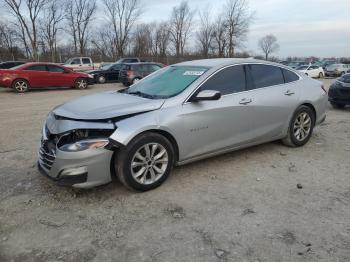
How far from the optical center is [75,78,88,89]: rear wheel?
19.1 m

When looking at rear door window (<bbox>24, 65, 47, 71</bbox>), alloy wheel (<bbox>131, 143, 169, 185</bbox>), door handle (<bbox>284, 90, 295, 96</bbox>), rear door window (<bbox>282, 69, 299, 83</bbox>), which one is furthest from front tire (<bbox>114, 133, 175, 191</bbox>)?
rear door window (<bbox>24, 65, 47, 71</bbox>)

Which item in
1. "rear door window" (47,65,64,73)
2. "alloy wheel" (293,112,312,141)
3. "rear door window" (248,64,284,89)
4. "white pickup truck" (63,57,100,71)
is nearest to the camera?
"rear door window" (248,64,284,89)

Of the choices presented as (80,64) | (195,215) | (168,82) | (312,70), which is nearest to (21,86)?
(80,64)

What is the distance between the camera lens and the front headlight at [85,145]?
3791mm

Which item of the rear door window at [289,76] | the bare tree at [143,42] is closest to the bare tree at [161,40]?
the bare tree at [143,42]

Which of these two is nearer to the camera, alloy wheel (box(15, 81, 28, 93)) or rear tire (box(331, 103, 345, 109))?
rear tire (box(331, 103, 345, 109))

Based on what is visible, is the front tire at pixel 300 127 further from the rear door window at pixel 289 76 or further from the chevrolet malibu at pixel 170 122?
the rear door window at pixel 289 76

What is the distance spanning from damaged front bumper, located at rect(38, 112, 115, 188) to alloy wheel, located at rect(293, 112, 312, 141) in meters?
3.48

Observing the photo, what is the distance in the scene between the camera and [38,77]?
17375 mm

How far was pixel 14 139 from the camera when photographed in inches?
270

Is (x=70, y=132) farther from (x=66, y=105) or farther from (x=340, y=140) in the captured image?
(x=340, y=140)

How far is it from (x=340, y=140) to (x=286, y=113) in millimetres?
1765

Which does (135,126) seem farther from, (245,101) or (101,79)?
(101,79)

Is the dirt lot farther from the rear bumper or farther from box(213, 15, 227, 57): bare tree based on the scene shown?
box(213, 15, 227, 57): bare tree
